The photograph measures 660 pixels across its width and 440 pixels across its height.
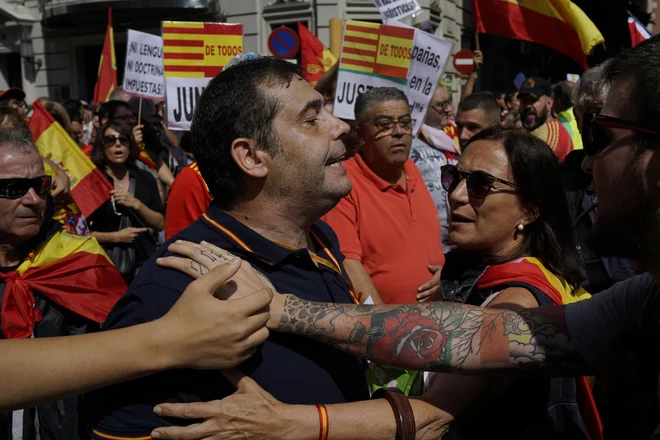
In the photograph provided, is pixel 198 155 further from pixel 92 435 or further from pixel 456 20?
pixel 456 20

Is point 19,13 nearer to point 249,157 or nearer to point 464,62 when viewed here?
point 464,62

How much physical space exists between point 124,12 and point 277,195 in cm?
2253

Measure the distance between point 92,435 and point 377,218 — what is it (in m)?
2.65

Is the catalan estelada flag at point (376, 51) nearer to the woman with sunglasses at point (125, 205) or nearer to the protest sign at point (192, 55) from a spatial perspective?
the protest sign at point (192, 55)

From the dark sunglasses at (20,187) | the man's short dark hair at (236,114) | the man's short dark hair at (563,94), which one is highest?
the man's short dark hair at (236,114)

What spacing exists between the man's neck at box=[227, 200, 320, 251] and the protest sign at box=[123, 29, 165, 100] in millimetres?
6147

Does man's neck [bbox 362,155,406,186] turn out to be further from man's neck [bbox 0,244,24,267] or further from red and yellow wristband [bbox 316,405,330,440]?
red and yellow wristband [bbox 316,405,330,440]

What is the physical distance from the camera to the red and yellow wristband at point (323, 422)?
6.27 ft

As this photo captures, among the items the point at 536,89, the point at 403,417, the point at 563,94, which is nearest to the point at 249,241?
the point at 403,417

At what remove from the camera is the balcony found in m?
21.3

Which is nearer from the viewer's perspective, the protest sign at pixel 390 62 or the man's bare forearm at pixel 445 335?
the man's bare forearm at pixel 445 335

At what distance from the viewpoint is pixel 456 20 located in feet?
77.8

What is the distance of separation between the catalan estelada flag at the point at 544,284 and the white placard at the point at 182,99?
388cm

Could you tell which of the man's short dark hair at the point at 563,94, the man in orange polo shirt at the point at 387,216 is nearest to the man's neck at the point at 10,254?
the man in orange polo shirt at the point at 387,216
